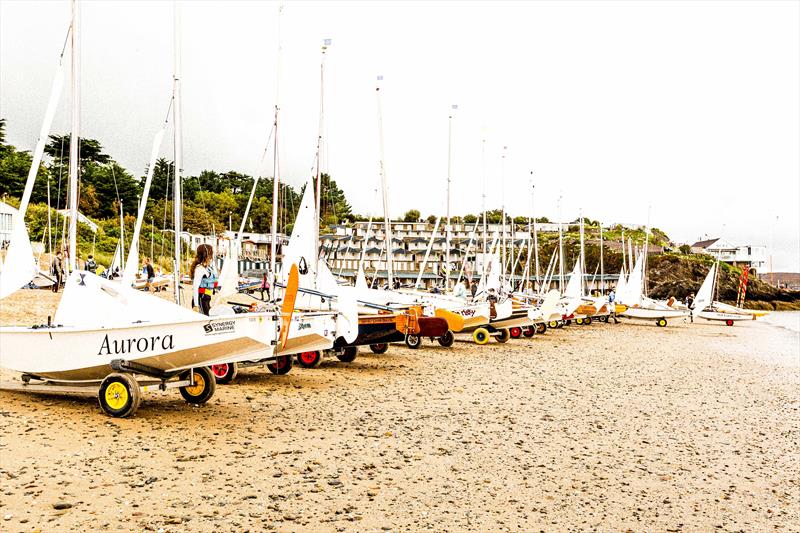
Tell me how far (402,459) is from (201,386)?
11.2ft

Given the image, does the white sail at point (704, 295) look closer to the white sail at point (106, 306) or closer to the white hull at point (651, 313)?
the white hull at point (651, 313)

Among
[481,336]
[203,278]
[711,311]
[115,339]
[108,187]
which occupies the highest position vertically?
[108,187]

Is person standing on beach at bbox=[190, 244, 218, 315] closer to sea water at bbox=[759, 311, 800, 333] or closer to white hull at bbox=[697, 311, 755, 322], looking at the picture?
white hull at bbox=[697, 311, 755, 322]

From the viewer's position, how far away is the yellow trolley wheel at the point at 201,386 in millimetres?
8930

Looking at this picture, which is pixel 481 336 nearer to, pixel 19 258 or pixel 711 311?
pixel 19 258

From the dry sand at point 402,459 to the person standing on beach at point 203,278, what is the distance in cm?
154

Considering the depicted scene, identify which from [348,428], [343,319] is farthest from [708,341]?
[348,428]

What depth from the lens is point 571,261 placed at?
314 feet

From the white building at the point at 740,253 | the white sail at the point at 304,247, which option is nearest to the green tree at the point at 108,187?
the white sail at the point at 304,247

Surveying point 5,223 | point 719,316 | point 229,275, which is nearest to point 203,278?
point 229,275

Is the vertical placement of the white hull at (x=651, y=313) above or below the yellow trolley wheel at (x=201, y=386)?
below

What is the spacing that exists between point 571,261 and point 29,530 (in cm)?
9538

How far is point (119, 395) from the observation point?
797 centimetres

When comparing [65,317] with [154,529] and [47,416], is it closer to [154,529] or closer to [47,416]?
[47,416]
